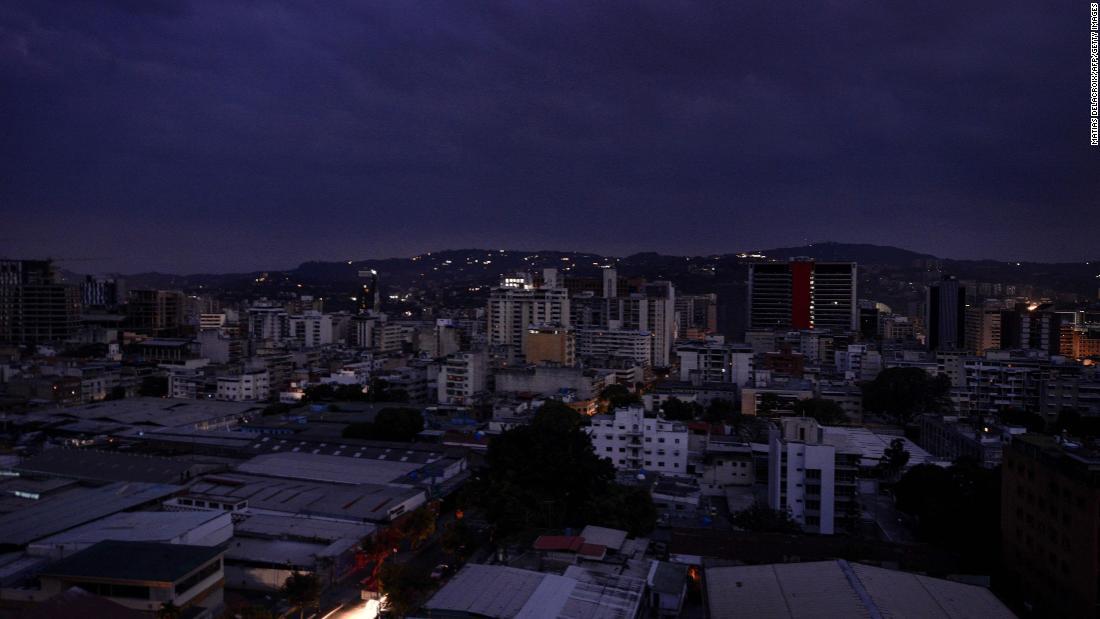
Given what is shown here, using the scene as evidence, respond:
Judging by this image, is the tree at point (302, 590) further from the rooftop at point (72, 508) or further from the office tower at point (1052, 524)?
the office tower at point (1052, 524)

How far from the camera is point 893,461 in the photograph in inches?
483

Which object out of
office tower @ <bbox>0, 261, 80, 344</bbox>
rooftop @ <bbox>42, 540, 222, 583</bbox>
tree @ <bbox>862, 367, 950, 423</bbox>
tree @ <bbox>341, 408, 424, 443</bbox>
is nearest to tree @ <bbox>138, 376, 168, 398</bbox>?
tree @ <bbox>341, 408, 424, 443</bbox>

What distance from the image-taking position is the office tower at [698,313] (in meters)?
41.7

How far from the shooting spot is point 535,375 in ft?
66.0

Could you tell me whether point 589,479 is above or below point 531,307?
below

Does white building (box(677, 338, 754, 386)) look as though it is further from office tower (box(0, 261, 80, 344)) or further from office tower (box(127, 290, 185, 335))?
office tower (box(0, 261, 80, 344))

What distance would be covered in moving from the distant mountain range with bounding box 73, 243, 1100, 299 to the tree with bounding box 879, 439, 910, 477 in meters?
21.0

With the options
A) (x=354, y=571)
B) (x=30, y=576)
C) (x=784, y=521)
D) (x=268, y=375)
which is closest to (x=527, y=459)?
(x=354, y=571)

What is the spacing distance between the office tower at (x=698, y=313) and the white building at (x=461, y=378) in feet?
72.2

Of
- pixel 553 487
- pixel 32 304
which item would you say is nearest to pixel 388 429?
pixel 553 487

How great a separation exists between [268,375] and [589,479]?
48.6 ft

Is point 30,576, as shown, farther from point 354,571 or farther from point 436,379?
point 436,379

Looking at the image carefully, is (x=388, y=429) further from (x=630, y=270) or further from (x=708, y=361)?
(x=630, y=270)

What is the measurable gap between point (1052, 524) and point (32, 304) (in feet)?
119
